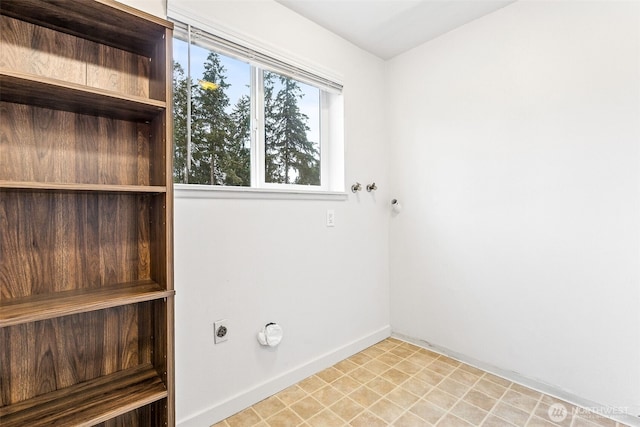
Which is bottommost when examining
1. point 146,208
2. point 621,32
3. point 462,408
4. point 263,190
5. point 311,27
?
point 462,408

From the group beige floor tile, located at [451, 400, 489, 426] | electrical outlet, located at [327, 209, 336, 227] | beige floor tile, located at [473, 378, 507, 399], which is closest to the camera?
beige floor tile, located at [451, 400, 489, 426]

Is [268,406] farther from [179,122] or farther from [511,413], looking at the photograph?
Result: [179,122]

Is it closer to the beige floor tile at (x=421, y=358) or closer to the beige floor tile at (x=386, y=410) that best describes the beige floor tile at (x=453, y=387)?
the beige floor tile at (x=421, y=358)

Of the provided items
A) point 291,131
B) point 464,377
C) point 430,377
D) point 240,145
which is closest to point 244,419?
point 430,377

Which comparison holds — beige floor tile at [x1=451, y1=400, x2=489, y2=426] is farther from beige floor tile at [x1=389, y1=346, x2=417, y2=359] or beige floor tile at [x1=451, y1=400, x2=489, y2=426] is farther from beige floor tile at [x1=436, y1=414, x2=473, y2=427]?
beige floor tile at [x1=389, y1=346, x2=417, y2=359]

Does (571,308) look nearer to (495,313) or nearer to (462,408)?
(495,313)

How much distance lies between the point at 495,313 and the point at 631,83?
1425 mm

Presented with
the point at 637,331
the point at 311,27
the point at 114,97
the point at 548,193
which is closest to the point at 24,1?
the point at 114,97

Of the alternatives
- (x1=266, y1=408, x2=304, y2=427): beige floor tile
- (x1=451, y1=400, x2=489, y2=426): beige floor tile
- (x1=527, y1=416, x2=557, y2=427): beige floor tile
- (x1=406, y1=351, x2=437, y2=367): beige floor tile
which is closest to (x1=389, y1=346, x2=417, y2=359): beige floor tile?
(x1=406, y1=351, x2=437, y2=367): beige floor tile

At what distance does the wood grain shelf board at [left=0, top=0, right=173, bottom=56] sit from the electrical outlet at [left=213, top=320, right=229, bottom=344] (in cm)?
128

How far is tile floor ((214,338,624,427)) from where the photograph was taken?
4.99ft

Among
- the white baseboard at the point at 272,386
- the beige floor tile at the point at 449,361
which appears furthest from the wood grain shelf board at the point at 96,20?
the beige floor tile at the point at 449,361

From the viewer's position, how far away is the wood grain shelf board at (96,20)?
0.98m

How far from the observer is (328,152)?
2221mm
